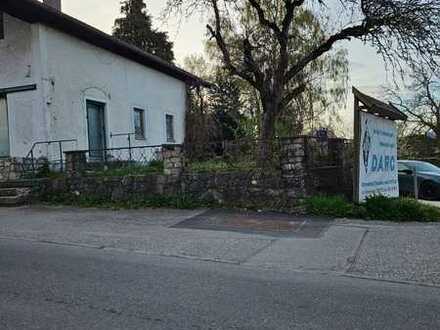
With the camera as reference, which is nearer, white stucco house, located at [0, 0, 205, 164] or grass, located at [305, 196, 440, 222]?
grass, located at [305, 196, 440, 222]

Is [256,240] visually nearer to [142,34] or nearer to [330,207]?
[330,207]

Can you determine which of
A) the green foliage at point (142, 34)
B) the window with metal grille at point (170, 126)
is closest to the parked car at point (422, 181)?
the window with metal grille at point (170, 126)

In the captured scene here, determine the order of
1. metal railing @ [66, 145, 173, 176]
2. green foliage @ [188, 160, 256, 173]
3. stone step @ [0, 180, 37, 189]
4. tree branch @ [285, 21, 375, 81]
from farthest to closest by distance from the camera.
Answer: tree branch @ [285, 21, 375, 81] < stone step @ [0, 180, 37, 189] < metal railing @ [66, 145, 173, 176] < green foliage @ [188, 160, 256, 173]

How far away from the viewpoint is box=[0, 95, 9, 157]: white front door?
51.3 feet

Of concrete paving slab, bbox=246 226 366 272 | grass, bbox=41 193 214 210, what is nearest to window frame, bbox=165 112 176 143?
grass, bbox=41 193 214 210

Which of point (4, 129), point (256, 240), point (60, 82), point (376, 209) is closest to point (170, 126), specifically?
point (60, 82)

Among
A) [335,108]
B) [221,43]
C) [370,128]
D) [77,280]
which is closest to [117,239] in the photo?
[77,280]

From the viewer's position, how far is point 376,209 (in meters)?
10.7

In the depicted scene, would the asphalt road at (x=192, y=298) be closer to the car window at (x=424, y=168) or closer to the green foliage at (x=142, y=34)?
the car window at (x=424, y=168)

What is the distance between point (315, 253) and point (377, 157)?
562cm

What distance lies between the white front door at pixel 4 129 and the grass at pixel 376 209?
10.0 m

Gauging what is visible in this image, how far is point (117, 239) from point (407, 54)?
406 inches

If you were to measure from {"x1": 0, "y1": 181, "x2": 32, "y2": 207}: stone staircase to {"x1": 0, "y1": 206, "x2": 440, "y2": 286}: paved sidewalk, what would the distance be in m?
1.70

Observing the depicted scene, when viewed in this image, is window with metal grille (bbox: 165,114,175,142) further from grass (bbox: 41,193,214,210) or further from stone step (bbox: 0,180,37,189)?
grass (bbox: 41,193,214,210)
